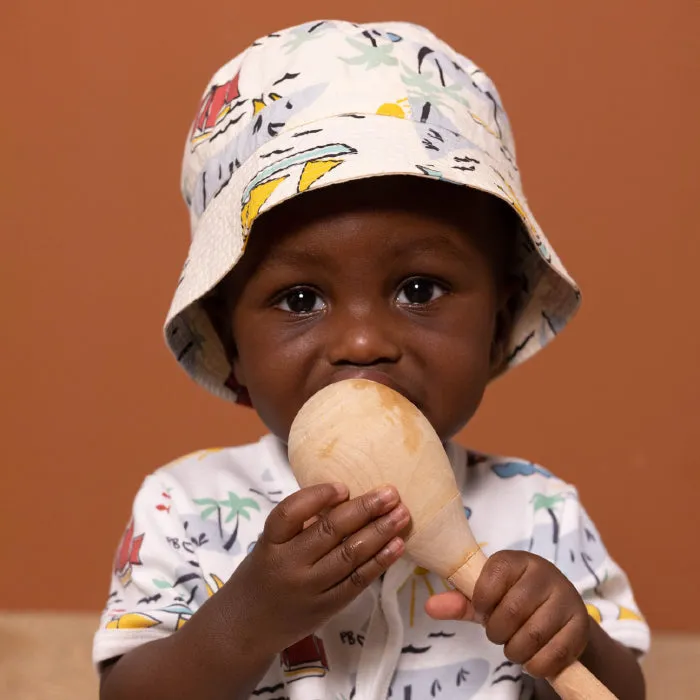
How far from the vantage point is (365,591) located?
84cm

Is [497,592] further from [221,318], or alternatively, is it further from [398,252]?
[221,318]

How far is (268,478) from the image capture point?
91 cm

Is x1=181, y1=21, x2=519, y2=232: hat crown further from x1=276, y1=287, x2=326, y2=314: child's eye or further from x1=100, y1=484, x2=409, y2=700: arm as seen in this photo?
x1=100, y1=484, x2=409, y2=700: arm

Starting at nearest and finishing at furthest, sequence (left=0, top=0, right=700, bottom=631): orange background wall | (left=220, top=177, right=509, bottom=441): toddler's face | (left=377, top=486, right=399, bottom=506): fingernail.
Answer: (left=377, top=486, right=399, bottom=506): fingernail
(left=220, top=177, right=509, bottom=441): toddler's face
(left=0, top=0, right=700, bottom=631): orange background wall

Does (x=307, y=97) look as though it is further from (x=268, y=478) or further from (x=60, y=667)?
(x=60, y=667)

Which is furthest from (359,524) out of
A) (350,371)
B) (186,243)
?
(186,243)

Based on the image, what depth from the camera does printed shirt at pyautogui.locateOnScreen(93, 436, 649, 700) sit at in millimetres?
825

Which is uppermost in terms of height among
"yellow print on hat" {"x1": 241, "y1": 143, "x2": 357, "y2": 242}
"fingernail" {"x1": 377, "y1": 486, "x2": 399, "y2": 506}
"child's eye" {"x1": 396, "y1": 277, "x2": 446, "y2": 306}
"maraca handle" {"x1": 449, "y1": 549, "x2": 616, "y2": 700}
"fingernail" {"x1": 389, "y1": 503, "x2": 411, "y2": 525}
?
"yellow print on hat" {"x1": 241, "y1": 143, "x2": 357, "y2": 242}

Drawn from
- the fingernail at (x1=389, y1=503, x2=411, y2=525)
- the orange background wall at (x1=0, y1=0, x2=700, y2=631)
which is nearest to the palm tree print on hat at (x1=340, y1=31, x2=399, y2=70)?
the fingernail at (x1=389, y1=503, x2=411, y2=525)

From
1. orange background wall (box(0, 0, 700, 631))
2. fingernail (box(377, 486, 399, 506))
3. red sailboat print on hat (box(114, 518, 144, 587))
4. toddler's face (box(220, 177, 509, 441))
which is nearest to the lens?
fingernail (box(377, 486, 399, 506))

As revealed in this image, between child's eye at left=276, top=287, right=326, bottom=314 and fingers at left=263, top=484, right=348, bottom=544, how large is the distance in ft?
0.51

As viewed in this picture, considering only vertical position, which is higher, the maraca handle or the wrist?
the wrist

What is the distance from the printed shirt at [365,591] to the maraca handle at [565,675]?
0.60 ft

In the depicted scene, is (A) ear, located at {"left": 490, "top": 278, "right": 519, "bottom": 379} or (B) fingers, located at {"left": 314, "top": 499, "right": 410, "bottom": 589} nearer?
(B) fingers, located at {"left": 314, "top": 499, "right": 410, "bottom": 589}
